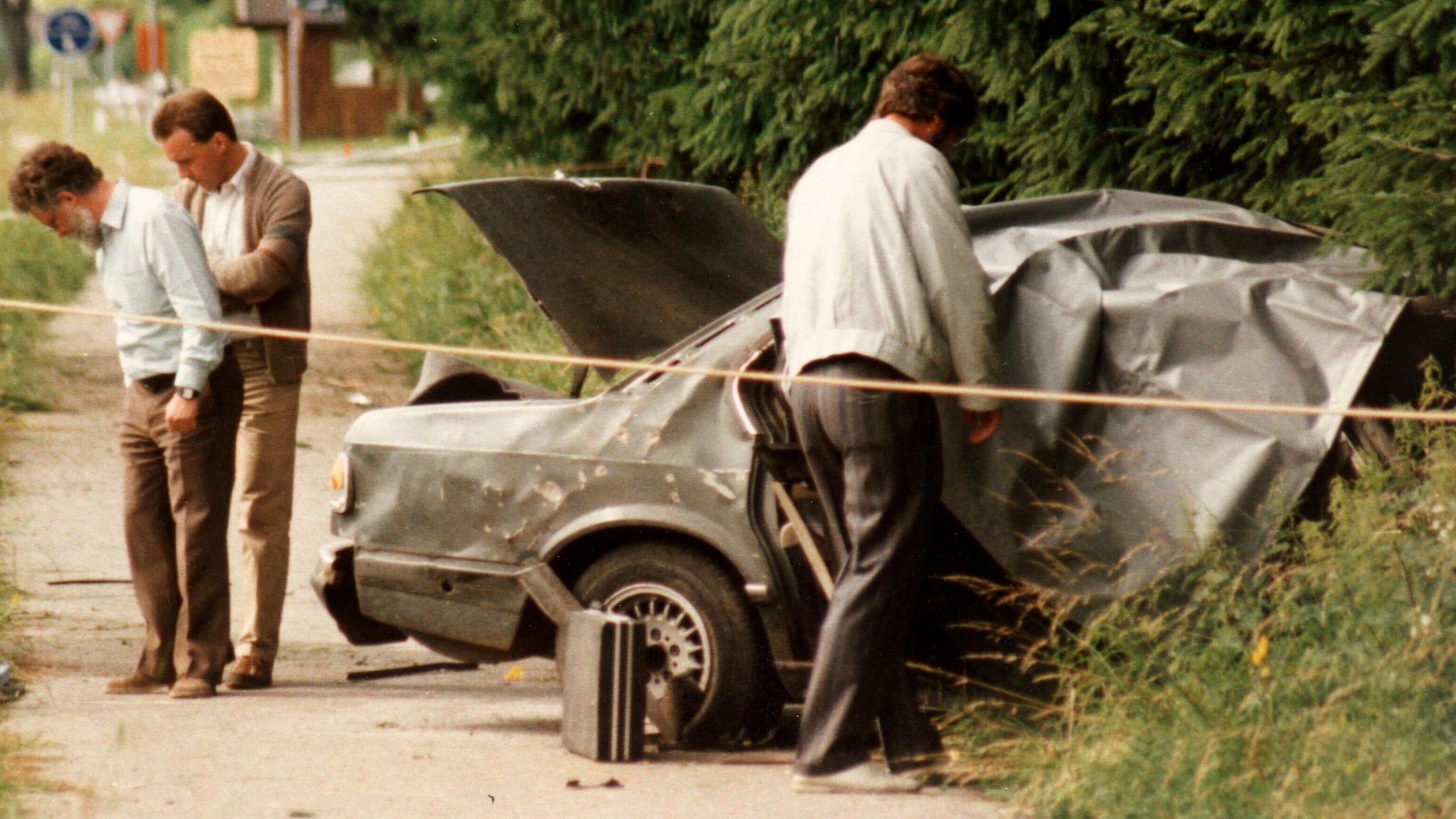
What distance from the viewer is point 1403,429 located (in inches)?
205

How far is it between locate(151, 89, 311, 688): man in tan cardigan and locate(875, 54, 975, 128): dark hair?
2.50 m

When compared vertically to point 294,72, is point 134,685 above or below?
above

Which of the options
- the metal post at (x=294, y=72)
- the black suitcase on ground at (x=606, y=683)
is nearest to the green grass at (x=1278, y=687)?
the black suitcase on ground at (x=606, y=683)

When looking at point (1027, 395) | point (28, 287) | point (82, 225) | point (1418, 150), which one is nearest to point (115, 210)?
point (82, 225)

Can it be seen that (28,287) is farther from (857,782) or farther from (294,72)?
(294,72)

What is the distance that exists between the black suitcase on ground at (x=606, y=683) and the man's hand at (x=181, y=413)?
→ 1578mm

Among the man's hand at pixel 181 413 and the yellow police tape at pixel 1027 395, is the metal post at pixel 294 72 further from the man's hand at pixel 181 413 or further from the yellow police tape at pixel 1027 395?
the yellow police tape at pixel 1027 395

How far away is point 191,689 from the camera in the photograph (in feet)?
21.5

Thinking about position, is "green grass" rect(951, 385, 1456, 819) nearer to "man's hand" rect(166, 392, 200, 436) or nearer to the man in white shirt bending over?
the man in white shirt bending over

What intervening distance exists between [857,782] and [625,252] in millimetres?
2197

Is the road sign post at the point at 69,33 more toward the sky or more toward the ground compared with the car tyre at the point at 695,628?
more toward the sky

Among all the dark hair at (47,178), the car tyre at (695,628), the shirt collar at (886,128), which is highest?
the shirt collar at (886,128)

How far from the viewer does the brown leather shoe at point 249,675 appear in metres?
6.79

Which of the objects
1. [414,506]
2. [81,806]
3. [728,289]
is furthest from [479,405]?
[81,806]
